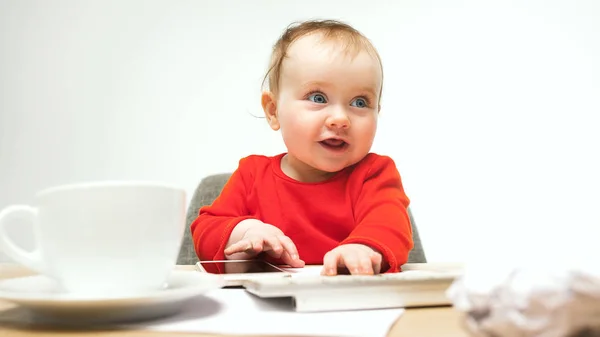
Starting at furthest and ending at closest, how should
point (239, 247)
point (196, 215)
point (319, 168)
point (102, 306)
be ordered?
1. point (196, 215)
2. point (319, 168)
3. point (239, 247)
4. point (102, 306)

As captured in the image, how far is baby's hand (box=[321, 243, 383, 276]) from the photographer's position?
611mm

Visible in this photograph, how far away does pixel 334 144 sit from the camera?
1020 millimetres

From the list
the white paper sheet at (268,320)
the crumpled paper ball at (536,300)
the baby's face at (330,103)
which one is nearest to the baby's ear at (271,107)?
the baby's face at (330,103)

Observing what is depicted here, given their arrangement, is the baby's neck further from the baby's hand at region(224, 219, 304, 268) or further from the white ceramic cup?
the white ceramic cup

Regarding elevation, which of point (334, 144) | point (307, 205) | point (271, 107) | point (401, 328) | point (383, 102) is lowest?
point (401, 328)

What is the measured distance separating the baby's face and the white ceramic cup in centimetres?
59

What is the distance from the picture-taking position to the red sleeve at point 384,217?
77cm

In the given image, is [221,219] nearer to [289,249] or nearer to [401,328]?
[289,249]

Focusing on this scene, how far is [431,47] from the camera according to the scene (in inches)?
86.3

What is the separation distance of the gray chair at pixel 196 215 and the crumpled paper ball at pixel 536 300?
113 cm

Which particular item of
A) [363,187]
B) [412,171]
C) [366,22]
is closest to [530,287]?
[363,187]

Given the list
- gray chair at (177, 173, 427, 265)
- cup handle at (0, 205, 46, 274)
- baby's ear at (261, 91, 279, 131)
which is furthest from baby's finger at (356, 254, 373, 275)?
gray chair at (177, 173, 427, 265)

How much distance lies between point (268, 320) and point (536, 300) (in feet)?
0.66

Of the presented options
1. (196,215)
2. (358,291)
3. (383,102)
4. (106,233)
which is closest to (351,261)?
(358,291)
